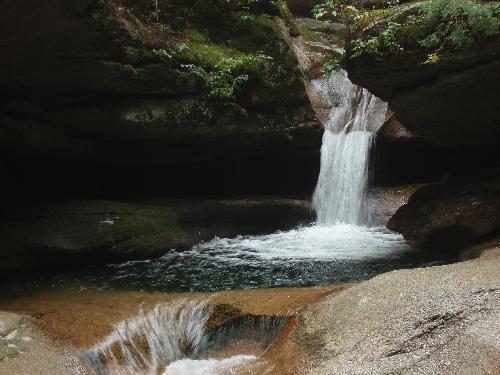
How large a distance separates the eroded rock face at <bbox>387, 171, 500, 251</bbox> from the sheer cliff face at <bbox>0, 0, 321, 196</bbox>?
3.72 m

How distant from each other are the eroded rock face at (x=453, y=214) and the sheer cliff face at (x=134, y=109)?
372 centimetres

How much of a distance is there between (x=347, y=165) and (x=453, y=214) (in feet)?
14.8

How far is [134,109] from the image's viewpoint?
9711 mm

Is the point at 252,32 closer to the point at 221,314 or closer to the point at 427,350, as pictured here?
the point at 221,314

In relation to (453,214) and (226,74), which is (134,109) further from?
(453,214)

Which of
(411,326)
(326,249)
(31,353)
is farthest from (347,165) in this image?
(31,353)

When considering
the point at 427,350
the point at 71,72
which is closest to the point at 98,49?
the point at 71,72

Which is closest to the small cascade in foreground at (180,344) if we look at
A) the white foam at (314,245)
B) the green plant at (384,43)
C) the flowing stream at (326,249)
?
the flowing stream at (326,249)

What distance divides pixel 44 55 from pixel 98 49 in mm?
931

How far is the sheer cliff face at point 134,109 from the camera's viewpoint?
25.2 feet

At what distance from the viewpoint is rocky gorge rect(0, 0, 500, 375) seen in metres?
4.80

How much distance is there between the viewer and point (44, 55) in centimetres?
762

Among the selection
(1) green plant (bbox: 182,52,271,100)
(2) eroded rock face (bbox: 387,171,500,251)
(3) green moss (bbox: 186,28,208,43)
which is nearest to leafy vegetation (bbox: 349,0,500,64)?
(1) green plant (bbox: 182,52,271,100)

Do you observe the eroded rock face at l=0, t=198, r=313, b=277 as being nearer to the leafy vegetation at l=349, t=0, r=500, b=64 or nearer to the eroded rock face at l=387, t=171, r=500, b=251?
the eroded rock face at l=387, t=171, r=500, b=251
